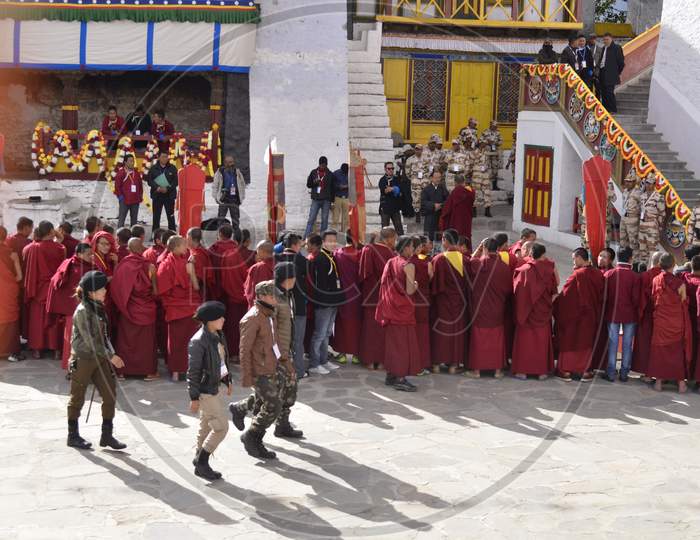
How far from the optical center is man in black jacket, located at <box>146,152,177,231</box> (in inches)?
727

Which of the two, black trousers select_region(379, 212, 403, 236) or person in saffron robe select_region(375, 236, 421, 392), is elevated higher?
black trousers select_region(379, 212, 403, 236)

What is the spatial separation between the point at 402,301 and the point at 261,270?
1572 mm

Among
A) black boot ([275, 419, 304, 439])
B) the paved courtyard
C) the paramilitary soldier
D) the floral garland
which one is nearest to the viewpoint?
the paved courtyard

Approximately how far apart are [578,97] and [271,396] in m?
12.2

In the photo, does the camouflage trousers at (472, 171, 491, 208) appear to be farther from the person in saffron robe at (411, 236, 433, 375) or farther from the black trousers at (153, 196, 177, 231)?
the person in saffron robe at (411, 236, 433, 375)

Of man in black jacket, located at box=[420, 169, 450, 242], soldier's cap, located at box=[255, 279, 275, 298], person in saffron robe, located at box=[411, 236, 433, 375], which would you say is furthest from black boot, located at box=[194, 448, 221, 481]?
man in black jacket, located at box=[420, 169, 450, 242]

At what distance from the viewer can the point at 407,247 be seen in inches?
432

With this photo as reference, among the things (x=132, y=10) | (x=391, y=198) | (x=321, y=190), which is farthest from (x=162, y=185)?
(x=391, y=198)

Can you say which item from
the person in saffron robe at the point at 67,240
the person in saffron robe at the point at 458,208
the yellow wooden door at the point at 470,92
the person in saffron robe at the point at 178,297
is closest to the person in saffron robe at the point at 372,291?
the person in saffron robe at the point at 178,297

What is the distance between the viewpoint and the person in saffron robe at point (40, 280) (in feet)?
38.1

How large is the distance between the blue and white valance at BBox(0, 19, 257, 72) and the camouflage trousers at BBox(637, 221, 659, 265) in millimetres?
8604

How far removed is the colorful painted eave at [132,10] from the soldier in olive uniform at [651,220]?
337 inches

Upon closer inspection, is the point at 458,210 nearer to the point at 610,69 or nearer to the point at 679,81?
the point at 610,69

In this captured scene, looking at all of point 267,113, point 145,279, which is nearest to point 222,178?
point 267,113
